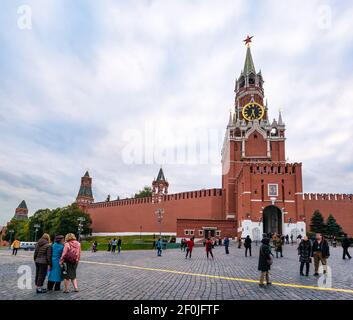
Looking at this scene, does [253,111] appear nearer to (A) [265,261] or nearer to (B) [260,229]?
(B) [260,229]

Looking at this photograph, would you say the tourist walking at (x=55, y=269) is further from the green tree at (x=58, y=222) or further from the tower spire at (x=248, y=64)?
the tower spire at (x=248, y=64)

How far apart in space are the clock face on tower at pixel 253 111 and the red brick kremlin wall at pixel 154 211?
14.2m

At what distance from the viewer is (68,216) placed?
57.0 m

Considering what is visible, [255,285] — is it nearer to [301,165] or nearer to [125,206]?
[301,165]

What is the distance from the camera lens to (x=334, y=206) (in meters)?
42.4

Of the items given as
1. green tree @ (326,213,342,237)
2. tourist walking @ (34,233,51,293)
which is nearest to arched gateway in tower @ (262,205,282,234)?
green tree @ (326,213,342,237)

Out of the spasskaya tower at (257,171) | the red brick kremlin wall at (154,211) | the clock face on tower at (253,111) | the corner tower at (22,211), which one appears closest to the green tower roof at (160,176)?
the red brick kremlin wall at (154,211)

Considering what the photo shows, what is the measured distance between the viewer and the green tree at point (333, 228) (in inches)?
1531

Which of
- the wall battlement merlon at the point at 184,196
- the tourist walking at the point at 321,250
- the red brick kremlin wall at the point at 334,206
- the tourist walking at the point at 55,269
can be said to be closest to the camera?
the tourist walking at the point at 55,269

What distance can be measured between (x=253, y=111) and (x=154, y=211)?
969 inches

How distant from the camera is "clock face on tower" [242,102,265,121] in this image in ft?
175

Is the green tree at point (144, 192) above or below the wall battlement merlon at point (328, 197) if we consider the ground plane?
above

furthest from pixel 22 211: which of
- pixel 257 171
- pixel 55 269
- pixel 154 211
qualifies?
pixel 55 269
